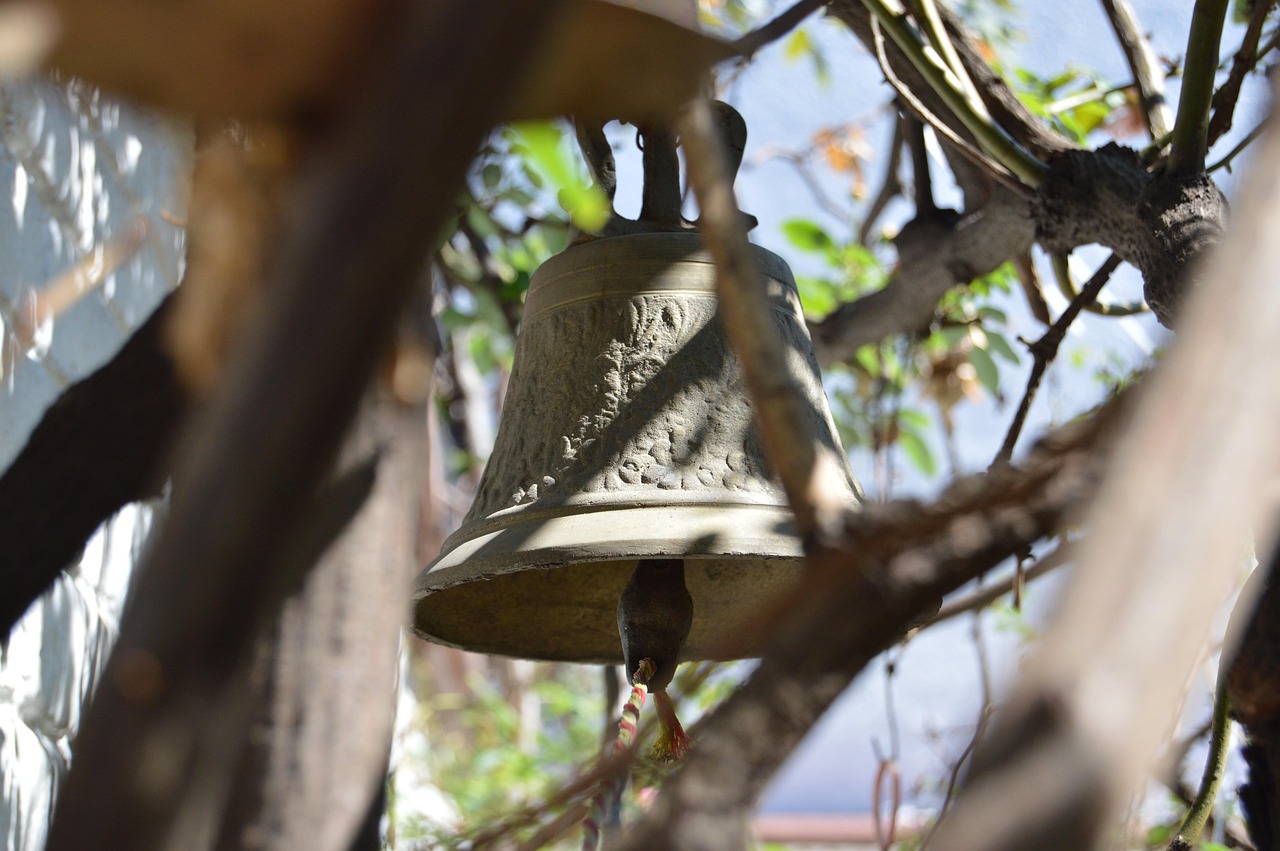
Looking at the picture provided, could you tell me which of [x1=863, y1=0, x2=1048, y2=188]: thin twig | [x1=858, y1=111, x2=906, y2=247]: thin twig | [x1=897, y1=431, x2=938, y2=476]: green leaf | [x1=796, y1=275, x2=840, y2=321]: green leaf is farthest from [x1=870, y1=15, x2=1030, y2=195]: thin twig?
[x1=897, y1=431, x2=938, y2=476]: green leaf

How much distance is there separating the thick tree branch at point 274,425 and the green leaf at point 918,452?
6.55ft

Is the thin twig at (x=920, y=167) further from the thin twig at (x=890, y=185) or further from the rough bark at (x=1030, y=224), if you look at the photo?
the thin twig at (x=890, y=185)

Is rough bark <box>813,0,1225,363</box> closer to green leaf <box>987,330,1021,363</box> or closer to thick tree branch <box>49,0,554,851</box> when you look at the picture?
green leaf <box>987,330,1021,363</box>

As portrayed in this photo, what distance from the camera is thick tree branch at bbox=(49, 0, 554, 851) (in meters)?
0.31

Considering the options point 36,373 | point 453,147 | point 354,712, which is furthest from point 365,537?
point 36,373

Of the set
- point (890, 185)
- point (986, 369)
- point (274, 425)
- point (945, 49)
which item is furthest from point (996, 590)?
point (274, 425)

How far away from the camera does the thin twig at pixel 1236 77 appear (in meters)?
1.10

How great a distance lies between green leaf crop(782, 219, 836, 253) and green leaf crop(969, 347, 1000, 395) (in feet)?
0.95

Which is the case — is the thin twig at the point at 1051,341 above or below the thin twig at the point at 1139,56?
below

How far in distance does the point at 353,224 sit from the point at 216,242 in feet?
0.45

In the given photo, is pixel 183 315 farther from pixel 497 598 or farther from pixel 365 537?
pixel 497 598

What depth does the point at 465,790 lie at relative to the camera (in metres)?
3.42

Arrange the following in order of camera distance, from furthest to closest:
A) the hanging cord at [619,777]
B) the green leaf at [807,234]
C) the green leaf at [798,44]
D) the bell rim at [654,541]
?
the green leaf at [798,44] → the green leaf at [807,234] → the bell rim at [654,541] → the hanging cord at [619,777]

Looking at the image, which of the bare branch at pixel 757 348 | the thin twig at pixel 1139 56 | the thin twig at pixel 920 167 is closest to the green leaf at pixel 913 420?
the thin twig at pixel 920 167
